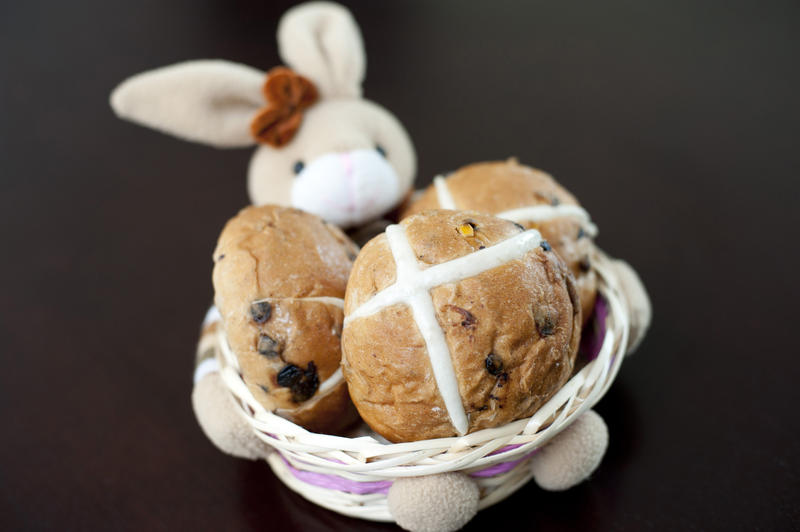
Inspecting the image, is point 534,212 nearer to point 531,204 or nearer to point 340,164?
point 531,204

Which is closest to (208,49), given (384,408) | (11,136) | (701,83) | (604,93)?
(11,136)

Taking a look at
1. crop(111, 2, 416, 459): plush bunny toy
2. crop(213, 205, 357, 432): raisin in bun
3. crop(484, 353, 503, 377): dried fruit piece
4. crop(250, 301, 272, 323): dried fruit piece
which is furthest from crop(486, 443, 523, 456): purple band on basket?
crop(111, 2, 416, 459): plush bunny toy

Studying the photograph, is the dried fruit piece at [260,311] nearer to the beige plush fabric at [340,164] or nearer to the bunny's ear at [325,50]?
the beige plush fabric at [340,164]

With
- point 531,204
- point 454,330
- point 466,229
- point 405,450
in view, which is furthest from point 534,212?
point 405,450

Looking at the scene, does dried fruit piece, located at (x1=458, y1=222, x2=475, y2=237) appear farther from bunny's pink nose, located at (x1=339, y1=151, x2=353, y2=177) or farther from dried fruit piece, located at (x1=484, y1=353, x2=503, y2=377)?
bunny's pink nose, located at (x1=339, y1=151, x2=353, y2=177)

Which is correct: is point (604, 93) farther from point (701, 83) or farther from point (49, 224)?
point (49, 224)

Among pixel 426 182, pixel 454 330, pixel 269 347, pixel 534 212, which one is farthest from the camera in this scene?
pixel 426 182
